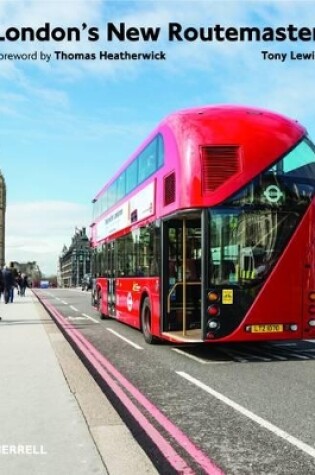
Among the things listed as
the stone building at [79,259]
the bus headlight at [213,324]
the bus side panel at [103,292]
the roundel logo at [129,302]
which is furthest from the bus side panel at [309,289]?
the stone building at [79,259]

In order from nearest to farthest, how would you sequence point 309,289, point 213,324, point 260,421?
1. point 260,421
2. point 213,324
3. point 309,289

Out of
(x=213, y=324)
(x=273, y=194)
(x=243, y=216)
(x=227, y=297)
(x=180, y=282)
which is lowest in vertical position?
(x=213, y=324)

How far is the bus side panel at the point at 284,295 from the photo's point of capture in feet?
30.3

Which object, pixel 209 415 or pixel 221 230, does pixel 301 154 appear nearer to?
pixel 221 230

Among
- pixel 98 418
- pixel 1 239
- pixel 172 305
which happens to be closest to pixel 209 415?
pixel 98 418

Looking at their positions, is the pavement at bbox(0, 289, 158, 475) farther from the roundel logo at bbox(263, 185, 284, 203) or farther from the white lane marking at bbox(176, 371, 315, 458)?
the roundel logo at bbox(263, 185, 284, 203)

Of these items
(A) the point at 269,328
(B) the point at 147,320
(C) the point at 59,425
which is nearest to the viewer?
(C) the point at 59,425

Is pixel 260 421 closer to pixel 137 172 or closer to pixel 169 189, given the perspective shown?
pixel 169 189

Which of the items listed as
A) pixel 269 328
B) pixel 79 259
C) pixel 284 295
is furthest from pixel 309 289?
pixel 79 259

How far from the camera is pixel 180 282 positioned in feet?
35.0

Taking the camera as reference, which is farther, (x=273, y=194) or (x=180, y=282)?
(x=180, y=282)

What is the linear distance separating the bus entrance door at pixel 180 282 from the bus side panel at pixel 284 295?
1.46 m

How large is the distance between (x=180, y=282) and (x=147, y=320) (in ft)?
5.43

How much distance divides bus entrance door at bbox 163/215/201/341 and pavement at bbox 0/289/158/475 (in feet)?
6.53
